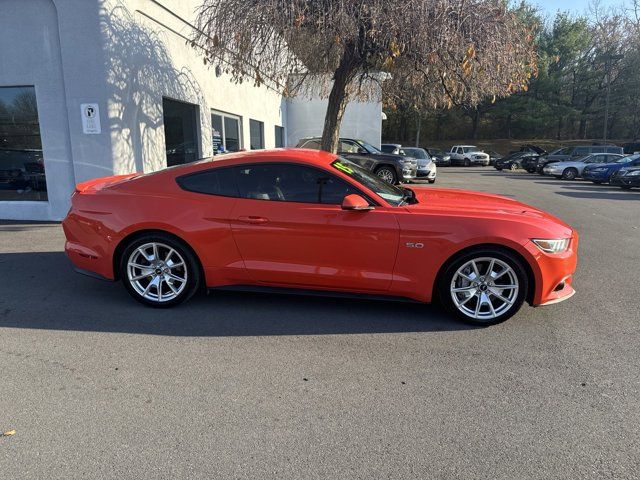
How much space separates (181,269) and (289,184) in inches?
52.8

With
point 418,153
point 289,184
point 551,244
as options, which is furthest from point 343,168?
point 418,153

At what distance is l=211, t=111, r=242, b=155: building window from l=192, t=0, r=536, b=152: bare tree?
2881 millimetres

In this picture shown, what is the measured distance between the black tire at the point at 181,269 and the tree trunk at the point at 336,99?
7.02 meters

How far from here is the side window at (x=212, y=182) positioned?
4.16 m

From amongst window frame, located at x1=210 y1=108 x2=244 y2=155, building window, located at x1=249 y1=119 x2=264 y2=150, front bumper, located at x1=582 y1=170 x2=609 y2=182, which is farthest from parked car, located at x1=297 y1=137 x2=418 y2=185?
front bumper, located at x1=582 y1=170 x2=609 y2=182

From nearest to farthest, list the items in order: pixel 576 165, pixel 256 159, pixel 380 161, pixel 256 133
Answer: pixel 256 159 → pixel 380 161 → pixel 256 133 → pixel 576 165

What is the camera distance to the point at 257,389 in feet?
9.67

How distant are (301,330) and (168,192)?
6.05ft

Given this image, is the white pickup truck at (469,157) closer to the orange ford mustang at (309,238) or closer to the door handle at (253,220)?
the orange ford mustang at (309,238)

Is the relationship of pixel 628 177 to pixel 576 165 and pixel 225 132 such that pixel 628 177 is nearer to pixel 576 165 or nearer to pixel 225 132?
pixel 576 165

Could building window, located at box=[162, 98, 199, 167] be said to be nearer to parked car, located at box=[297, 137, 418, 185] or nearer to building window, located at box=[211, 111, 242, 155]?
building window, located at box=[211, 111, 242, 155]

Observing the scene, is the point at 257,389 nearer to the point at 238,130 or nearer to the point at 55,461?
the point at 55,461

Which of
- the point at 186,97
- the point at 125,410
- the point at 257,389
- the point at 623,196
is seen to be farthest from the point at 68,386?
the point at 623,196

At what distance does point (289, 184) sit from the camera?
4.09 metres
